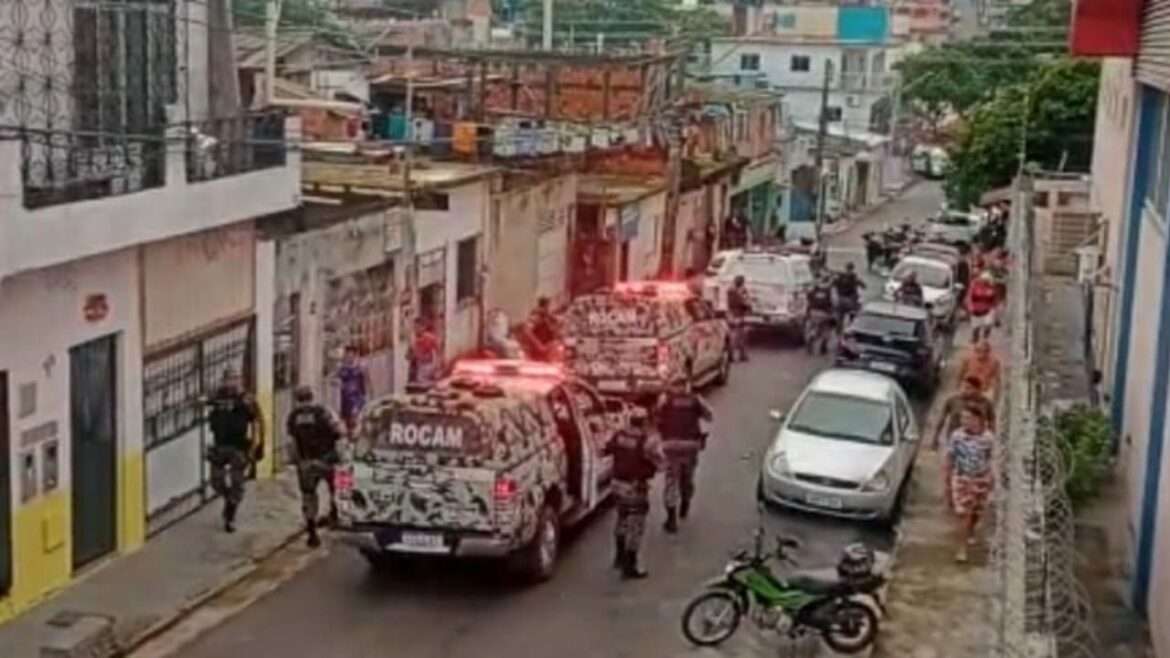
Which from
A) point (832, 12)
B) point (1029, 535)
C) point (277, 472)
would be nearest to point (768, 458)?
point (277, 472)

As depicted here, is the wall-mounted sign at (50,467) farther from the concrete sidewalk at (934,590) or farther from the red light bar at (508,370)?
the concrete sidewalk at (934,590)

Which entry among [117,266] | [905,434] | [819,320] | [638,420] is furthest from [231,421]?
[819,320]

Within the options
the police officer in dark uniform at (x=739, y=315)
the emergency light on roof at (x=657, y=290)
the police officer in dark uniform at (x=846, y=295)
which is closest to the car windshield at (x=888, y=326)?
the emergency light on roof at (x=657, y=290)

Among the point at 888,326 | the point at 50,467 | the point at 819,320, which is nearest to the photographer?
the point at 50,467

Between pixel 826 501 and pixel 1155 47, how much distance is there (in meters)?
6.83

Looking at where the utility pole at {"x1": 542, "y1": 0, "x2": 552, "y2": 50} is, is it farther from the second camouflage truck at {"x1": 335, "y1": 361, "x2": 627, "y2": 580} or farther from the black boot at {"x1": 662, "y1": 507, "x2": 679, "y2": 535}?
the second camouflage truck at {"x1": 335, "y1": 361, "x2": 627, "y2": 580}

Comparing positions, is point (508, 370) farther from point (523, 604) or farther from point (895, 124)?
point (895, 124)

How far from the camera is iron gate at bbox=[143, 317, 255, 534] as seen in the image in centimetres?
1830

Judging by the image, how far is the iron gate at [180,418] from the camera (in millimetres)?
18297

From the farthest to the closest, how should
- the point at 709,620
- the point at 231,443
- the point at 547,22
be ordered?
1. the point at 547,22
2. the point at 231,443
3. the point at 709,620

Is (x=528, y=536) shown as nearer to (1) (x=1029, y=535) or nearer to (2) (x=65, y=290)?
(2) (x=65, y=290)

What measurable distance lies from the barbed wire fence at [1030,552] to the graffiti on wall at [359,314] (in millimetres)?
8752

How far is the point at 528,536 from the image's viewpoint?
53.7ft

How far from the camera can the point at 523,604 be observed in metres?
16.3
